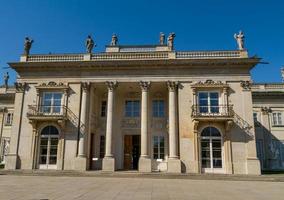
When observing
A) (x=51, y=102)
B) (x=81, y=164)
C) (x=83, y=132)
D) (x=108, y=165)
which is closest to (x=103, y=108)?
(x=83, y=132)

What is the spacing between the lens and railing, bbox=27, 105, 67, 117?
774 inches

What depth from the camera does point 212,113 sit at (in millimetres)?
18922

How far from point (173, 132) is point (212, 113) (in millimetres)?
3063

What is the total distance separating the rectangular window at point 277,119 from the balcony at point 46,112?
2080cm

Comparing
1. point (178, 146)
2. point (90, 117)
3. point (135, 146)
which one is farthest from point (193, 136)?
point (90, 117)

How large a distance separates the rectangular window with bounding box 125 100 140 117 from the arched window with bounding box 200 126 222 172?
5.71m

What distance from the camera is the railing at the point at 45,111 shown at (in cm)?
1966

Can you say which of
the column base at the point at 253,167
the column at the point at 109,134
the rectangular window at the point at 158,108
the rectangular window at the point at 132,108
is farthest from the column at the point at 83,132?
the column base at the point at 253,167

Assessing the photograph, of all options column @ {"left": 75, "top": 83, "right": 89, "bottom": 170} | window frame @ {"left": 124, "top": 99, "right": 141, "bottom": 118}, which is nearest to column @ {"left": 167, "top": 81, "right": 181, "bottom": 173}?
window frame @ {"left": 124, "top": 99, "right": 141, "bottom": 118}

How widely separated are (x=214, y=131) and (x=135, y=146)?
6513 millimetres

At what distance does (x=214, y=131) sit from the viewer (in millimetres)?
19094

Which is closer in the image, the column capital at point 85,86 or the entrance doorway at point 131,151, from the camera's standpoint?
the column capital at point 85,86

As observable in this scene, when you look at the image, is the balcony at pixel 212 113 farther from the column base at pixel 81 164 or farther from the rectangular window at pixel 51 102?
the rectangular window at pixel 51 102

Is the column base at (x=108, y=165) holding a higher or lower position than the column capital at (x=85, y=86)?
lower
